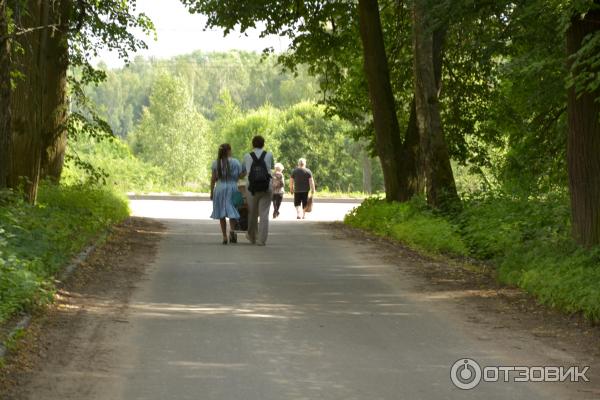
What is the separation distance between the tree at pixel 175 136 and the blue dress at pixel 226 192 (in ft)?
235

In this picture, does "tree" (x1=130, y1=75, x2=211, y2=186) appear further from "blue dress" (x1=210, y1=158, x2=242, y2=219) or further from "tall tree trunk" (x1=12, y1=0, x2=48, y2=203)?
"blue dress" (x1=210, y1=158, x2=242, y2=219)

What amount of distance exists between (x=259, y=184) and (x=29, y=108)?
16.9 ft

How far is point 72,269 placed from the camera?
47.8 ft

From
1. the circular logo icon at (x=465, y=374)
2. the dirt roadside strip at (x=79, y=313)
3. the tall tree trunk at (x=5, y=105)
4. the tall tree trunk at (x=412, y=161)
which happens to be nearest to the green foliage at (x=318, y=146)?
the tall tree trunk at (x=412, y=161)

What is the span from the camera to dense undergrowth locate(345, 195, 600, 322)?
1201 centimetres

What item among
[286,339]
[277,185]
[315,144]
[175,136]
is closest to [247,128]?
[175,136]

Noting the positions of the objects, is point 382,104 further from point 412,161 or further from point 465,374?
point 465,374

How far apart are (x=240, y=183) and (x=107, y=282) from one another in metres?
8.02

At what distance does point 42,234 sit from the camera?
16.0 meters

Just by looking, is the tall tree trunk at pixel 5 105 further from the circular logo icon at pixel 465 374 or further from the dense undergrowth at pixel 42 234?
the circular logo icon at pixel 465 374

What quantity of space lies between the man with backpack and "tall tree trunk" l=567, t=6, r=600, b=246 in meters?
7.10

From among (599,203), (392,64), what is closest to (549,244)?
(599,203)

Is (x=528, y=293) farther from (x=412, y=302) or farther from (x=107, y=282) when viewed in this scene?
(x=107, y=282)

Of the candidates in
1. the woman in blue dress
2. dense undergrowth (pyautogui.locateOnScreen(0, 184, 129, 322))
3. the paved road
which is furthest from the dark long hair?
the paved road
